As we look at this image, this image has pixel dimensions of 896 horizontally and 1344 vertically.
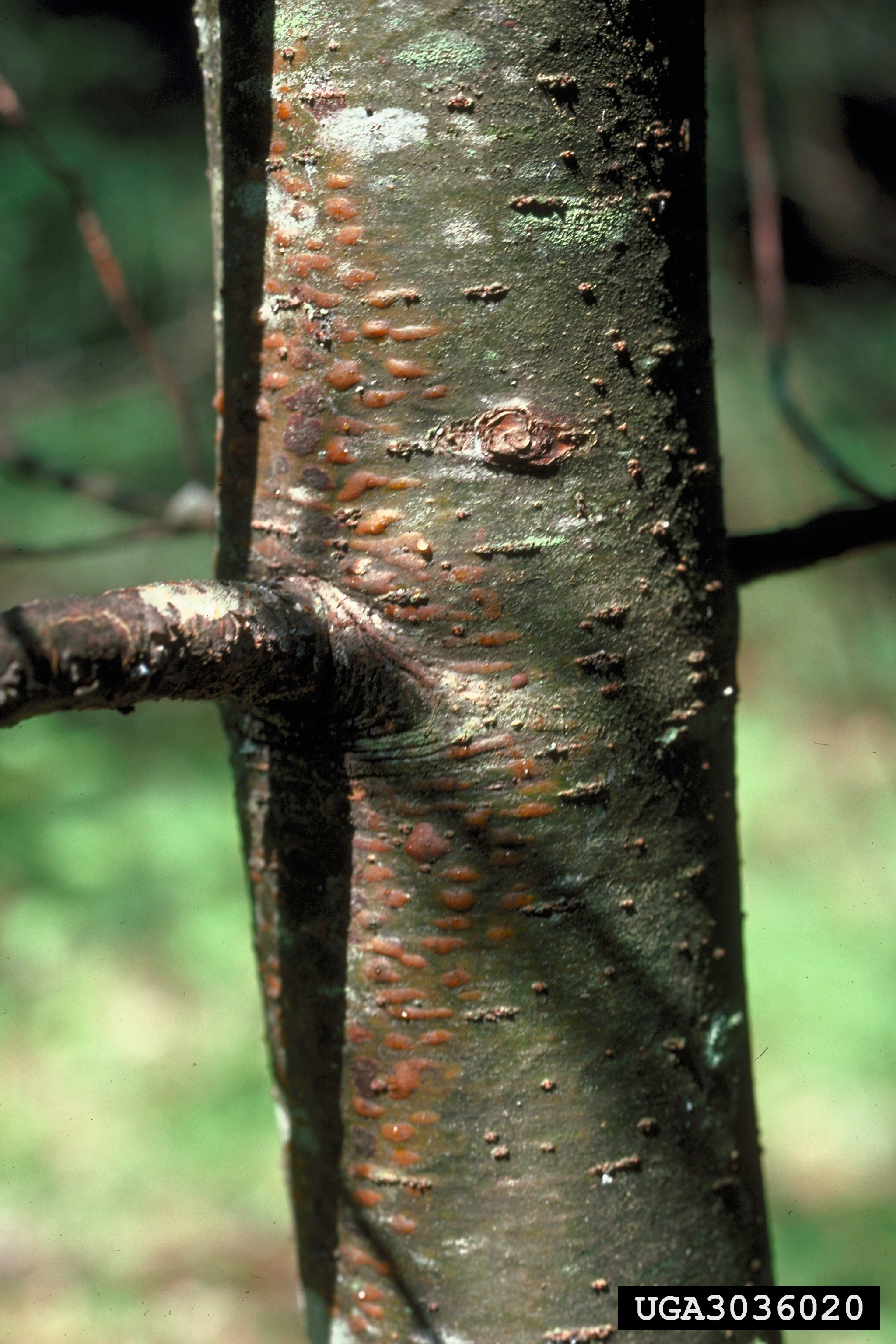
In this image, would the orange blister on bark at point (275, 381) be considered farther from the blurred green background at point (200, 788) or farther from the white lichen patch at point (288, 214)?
the blurred green background at point (200, 788)

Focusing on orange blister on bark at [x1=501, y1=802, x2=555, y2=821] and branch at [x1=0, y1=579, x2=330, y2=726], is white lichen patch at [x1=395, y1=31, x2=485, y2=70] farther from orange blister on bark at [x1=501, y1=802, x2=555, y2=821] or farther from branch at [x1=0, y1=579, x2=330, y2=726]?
orange blister on bark at [x1=501, y1=802, x2=555, y2=821]

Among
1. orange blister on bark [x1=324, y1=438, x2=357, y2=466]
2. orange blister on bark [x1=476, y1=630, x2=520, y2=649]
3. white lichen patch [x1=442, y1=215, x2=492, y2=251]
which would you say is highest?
white lichen patch [x1=442, y1=215, x2=492, y2=251]

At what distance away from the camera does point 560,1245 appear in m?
0.66

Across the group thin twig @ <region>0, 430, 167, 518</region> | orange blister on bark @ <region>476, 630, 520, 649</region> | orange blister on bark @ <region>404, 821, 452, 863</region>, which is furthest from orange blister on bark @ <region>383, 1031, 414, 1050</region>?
thin twig @ <region>0, 430, 167, 518</region>

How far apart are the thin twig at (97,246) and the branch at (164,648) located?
2.27ft

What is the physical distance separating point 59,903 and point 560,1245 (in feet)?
8.37

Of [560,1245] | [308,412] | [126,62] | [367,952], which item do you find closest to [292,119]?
[308,412]

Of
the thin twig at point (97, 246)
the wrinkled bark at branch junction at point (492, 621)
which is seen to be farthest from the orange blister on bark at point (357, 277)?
the thin twig at point (97, 246)

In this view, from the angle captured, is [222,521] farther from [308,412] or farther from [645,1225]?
[645,1225]

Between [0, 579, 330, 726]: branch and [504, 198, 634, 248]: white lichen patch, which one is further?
[504, 198, 634, 248]: white lichen patch

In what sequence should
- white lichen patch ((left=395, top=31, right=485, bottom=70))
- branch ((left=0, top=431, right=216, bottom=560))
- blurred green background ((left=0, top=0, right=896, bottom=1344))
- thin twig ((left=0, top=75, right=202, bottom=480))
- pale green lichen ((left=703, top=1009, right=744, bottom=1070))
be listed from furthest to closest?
blurred green background ((left=0, top=0, right=896, bottom=1344))
branch ((left=0, top=431, right=216, bottom=560))
thin twig ((left=0, top=75, right=202, bottom=480))
pale green lichen ((left=703, top=1009, right=744, bottom=1070))
white lichen patch ((left=395, top=31, right=485, bottom=70))

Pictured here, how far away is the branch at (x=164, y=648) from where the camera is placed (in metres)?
0.46

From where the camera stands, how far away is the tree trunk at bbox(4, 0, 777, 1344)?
1.92 feet

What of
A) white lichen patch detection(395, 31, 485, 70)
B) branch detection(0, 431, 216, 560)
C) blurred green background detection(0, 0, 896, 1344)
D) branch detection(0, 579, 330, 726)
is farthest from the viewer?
blurred green background detection(0, 0, 896, 1344)
